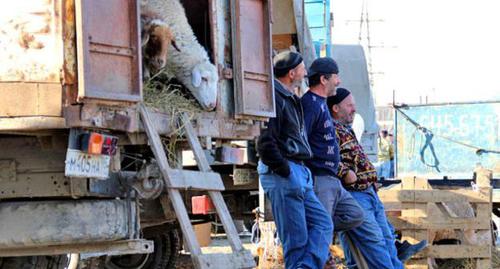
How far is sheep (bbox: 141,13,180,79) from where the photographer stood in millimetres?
5879

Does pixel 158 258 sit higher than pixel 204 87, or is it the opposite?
pixel 204 87

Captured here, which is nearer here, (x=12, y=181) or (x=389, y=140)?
(x=12, y=181)

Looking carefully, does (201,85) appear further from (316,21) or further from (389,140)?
(389,140)

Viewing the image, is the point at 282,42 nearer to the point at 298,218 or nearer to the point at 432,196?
the point at 432,196

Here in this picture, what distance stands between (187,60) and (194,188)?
1068mm

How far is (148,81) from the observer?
19.4ft

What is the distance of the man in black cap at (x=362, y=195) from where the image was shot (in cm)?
739

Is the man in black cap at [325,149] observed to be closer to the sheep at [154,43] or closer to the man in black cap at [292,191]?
the man in black cap at [292,191]

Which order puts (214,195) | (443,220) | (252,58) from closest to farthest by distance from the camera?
(214,195)
(252,58)
(443,220)

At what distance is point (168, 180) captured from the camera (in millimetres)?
5301

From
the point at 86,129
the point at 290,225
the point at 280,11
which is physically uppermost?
the point at 280,11

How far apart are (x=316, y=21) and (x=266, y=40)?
5.59 m

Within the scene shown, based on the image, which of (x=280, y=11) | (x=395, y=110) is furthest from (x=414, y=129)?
(x=280, y=11)

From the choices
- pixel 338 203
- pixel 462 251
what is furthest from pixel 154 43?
pixel 462 251
